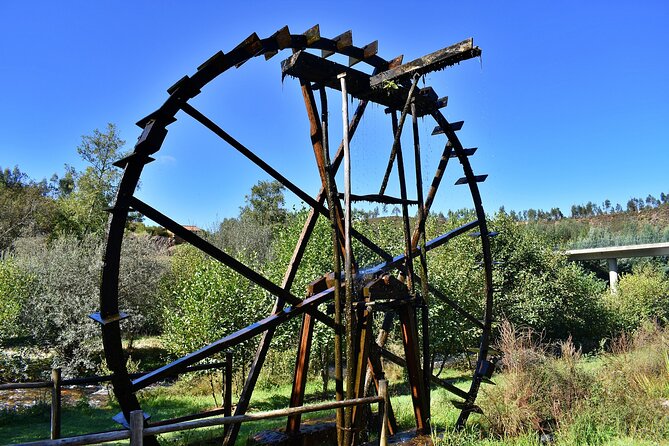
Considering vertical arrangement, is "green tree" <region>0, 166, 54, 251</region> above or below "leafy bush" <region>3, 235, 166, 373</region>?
above

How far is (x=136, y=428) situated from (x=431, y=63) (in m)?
4.50

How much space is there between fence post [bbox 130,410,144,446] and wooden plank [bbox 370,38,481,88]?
14.1 feet

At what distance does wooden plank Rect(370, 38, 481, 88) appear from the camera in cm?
547

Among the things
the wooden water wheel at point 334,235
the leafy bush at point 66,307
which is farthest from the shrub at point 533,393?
the leafy bush at point 66,307

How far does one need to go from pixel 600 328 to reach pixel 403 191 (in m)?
17.6

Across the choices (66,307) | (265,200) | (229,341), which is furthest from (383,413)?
(265,200)

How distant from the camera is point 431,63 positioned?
5625 mm

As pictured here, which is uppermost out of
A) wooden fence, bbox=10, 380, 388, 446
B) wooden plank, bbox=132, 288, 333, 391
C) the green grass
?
wooden plank, bbox=132, 288, 333, 391

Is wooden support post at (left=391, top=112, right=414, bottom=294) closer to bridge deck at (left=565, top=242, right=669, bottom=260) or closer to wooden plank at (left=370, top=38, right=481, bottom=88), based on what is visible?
wooden plank at (left=370, top=38, right=481, bottom=88)

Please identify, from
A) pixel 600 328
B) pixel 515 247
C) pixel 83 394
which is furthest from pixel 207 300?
pixel 600 328

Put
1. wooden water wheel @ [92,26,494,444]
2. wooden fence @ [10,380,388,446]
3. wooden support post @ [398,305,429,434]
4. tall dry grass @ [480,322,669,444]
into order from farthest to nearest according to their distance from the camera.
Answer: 1. tall dry grass @ [480,322,669,444]
2. wooden support post @ [398,305,429,434]
3. wooden water wheel @ [92,26,494,444]
4. wooden fence @ [10,380,388,446]

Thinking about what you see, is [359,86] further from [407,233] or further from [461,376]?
[461,376]

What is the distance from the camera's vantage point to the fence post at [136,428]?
11.0 ft

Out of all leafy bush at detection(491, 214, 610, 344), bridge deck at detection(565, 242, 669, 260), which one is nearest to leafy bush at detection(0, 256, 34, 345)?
leafy bush at detection(491, 214, 610, 344)
